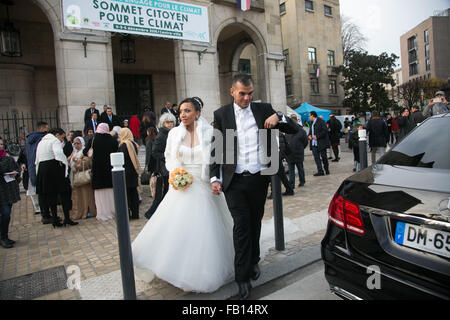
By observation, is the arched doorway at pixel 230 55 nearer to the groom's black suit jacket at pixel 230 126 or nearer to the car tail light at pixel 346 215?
the groom's black suit jacket at pixel 230 126

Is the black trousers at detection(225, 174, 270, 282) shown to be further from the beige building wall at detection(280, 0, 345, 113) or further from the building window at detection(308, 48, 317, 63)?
the building window at detection(308, 48, 317, 63)

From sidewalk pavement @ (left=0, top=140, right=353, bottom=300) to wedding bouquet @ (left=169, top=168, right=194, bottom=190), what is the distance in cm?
102

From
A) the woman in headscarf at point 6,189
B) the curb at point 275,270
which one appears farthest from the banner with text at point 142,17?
the curb at point 275,270

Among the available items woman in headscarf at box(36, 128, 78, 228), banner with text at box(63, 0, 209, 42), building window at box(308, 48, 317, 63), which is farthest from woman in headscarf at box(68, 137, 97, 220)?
building window at box(308, 48, 317, 63)

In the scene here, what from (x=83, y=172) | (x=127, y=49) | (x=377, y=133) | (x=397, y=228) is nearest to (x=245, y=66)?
(x=127, y=49)

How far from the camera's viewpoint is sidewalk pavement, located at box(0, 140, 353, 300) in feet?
10.5

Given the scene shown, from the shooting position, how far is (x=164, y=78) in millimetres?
19047

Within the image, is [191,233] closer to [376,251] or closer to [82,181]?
[376,251]

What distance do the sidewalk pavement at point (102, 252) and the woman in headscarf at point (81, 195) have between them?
39 centimetres

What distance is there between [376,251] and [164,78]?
18.5m

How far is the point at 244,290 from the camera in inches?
114

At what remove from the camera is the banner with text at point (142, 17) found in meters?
11.3

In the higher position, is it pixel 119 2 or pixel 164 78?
pixel 119 2
